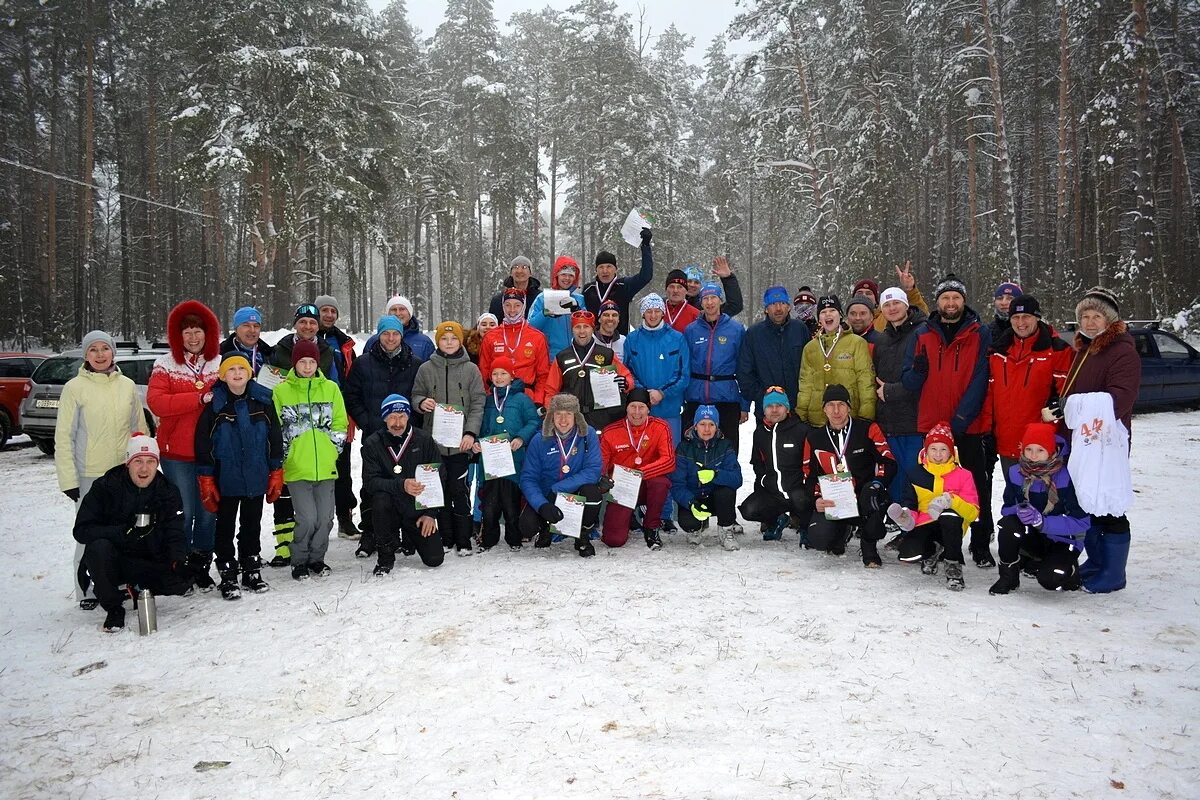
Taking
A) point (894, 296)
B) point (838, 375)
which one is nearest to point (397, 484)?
point (838, 375)

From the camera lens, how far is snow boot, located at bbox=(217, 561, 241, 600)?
5699 millimetres

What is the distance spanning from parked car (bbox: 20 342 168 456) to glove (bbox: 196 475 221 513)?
27.3 feet

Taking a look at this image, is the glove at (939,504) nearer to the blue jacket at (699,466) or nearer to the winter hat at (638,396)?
the blue jacket at (699,466)

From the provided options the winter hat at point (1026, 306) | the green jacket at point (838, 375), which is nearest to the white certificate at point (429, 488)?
the green jacket at point (838, 375)

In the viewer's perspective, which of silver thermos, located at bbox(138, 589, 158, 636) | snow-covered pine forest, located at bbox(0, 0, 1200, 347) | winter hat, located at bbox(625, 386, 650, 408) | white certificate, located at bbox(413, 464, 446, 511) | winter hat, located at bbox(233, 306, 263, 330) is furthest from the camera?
snow-covered pine forest, located at bbox(0, 0, 1200, 347)

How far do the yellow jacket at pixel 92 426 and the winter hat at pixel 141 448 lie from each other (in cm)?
42

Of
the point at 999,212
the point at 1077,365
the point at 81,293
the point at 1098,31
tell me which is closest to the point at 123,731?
the point at 1077,365

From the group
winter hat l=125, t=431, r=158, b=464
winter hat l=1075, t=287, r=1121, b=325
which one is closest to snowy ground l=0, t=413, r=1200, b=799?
winter hat l=125, t=431, r=158, b=464

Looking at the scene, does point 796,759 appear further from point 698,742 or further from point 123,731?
point 123,731

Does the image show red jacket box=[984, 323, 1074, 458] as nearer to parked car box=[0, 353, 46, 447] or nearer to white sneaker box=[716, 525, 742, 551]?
white sneaker box=[716, 525, 742, 551]

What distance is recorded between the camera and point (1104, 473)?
520 cm

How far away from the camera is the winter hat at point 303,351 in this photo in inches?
241

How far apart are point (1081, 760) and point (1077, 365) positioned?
3.48m

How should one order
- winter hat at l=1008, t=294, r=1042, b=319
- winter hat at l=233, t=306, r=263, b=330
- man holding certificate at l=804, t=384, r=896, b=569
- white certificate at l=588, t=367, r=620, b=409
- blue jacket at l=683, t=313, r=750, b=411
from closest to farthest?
1. winter hat at l=1008, t=294, r=1042, b=319
2. man holding certificate at l=804, t=384, r=896, b=569
3. winter hat at l=233, t=306, r=263, b=330
4. white certificate at l=588, t=367, r=620, b=409
5. blue jacket at l=683, t=313, r=750, b=411
